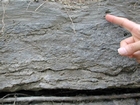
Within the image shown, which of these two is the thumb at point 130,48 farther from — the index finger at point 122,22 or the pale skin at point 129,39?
the index finger at point 122,22

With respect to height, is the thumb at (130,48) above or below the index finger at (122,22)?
below

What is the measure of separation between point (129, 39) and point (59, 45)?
389 millimetres

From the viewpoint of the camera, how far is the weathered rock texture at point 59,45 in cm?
143

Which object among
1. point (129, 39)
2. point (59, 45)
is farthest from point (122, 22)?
point (59, 45)

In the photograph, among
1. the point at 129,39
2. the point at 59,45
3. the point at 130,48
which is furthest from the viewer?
the point at 59,45

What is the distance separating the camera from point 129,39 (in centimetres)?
134

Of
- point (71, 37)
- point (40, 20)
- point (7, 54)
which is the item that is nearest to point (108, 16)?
point (71, 37)

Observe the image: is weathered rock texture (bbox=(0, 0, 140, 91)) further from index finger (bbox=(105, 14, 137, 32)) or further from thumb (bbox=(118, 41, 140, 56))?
thumb (bbox=(118, 41, 140, 56))

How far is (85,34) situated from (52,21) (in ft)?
0.66

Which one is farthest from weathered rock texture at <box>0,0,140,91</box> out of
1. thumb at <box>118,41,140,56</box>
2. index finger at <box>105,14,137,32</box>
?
thumb at <box>118,41,140,56</box>

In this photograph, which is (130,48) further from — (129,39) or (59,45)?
(59,45)

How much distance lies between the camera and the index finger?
1298mm

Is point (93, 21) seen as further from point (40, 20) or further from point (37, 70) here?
point (37, 70)

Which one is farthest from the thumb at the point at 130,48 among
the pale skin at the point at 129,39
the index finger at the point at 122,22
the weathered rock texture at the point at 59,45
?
the weathered rock texture at the point at 59,45
